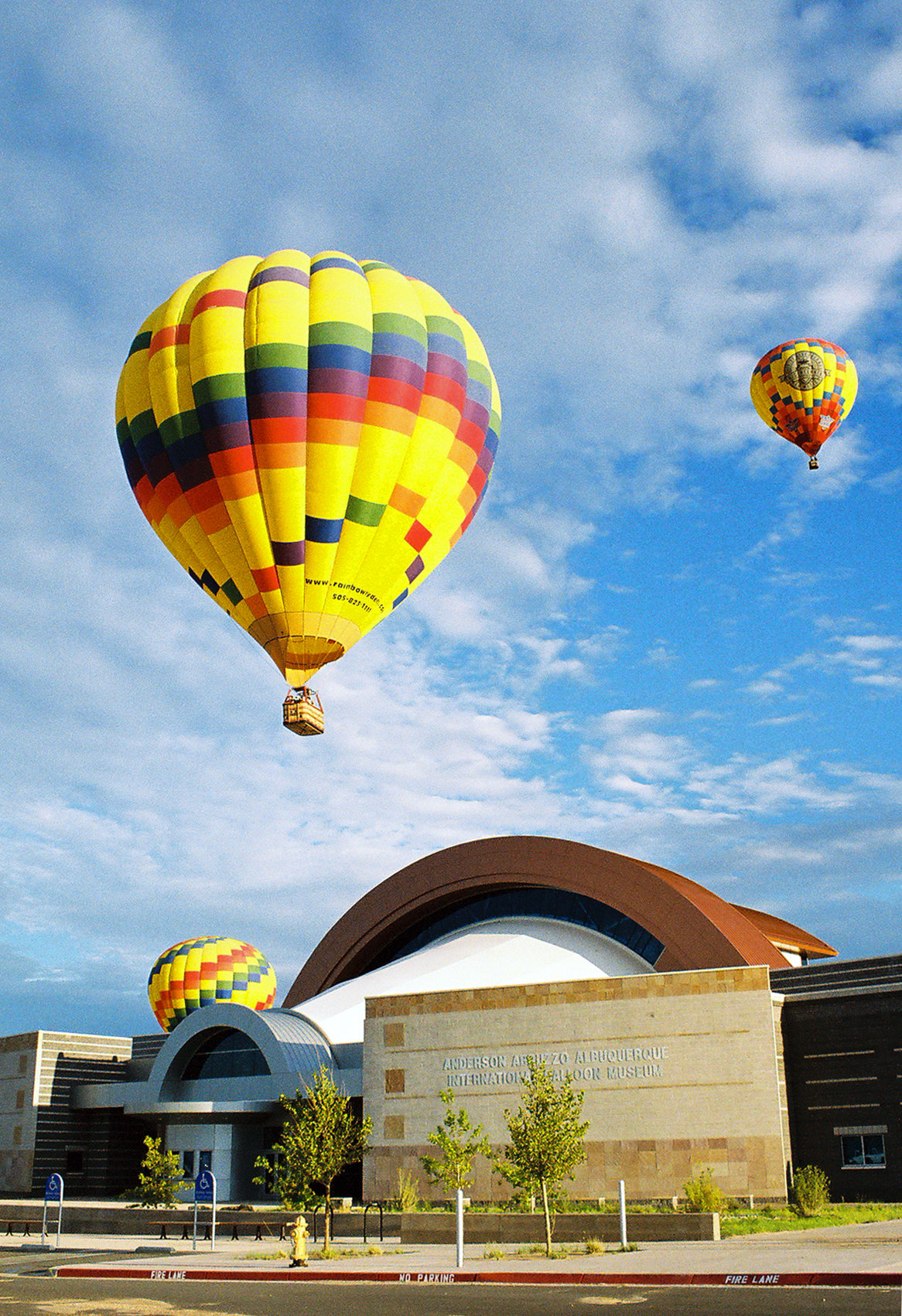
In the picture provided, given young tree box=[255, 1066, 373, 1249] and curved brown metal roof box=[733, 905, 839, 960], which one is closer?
young tree box=[255, 1066, 373, 1249]

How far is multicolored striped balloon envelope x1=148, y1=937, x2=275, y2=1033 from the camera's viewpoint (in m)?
70.3

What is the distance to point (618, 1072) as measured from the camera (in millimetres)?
37812

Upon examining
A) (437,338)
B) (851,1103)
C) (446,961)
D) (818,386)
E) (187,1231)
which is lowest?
(187,1231)

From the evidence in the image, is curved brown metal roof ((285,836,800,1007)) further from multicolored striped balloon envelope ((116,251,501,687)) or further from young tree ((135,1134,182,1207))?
multicolored striped balloon envelope ((116,251,501,687))

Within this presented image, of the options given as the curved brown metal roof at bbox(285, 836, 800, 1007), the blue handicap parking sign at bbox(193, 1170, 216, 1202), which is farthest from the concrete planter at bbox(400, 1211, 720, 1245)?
the curved brown metal roof at bbox(285, 836, 800, 1007)

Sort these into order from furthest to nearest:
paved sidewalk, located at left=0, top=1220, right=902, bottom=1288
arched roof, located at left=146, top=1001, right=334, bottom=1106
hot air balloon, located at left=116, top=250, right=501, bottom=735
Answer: arched roof, located at left=146, top=1001, right=334, bottom=1106
hot air balloon, located at left=116, top=250, right=501, bottom=735
paved sidewalk, located at left=0, top=1220, right=902, bottom=1288

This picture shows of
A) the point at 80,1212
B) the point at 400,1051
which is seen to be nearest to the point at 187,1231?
the point at 80,1212

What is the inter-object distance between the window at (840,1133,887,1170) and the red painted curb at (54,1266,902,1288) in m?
18.6

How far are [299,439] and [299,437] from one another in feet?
0.20

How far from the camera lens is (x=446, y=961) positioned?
49562 mm

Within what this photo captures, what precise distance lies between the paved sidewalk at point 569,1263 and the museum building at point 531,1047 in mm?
7566

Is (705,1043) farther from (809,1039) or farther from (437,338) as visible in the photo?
(437,338)

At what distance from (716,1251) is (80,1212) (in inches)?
928

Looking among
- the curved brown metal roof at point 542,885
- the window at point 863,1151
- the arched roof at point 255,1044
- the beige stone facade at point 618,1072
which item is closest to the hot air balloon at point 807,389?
the curved brown metal roof at point 542,885
